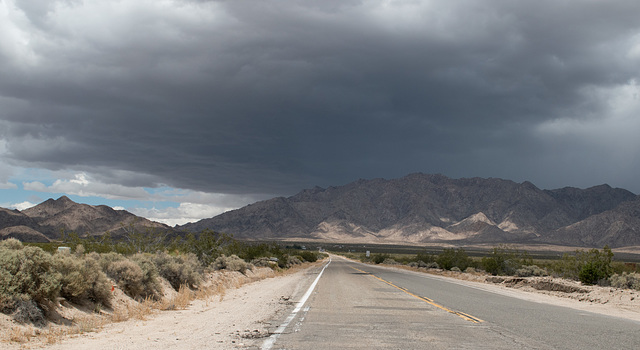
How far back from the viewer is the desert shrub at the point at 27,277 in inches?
409

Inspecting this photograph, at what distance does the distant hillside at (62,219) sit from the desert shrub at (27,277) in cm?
9005

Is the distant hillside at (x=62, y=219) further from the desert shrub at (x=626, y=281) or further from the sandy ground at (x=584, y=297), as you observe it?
the desert shrub at (x=626, y=281)

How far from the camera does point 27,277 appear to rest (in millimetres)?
10875

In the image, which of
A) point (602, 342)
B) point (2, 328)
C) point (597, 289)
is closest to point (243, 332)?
point (2, 328)

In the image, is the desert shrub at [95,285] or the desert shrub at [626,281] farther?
the desert shrub at [626,281]

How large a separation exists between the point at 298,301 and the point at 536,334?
8.77 m

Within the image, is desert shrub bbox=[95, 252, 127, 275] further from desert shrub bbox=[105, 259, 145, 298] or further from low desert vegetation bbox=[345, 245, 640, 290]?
low desert vegetation bbox=[345, 245, 640, 290]

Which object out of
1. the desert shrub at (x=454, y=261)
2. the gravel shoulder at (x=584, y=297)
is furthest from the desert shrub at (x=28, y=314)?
the desert shrub at (x=454, y=261)

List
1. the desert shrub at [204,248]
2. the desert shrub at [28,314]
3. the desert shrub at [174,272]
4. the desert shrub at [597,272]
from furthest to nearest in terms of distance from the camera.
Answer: the desert shrub at [204,248] < the desert shrub at [597,272] < the desert shrub at [174,272] < the desert shrub at [28,314]

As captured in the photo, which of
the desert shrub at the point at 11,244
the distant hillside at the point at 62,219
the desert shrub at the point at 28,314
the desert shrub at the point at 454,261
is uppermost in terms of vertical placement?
the distant hillside at the point at 62,219

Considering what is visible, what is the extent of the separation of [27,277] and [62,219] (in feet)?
407

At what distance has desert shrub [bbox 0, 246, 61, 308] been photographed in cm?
1038

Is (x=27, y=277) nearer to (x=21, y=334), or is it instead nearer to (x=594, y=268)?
(x=21, y=334)

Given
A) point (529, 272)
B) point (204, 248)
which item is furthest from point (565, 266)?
point (204, 248)
